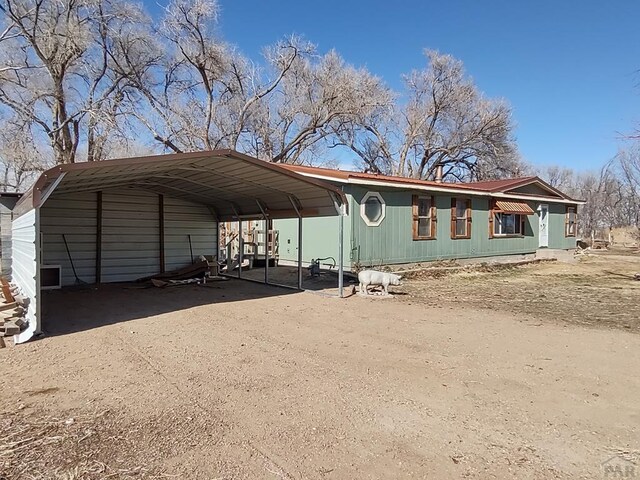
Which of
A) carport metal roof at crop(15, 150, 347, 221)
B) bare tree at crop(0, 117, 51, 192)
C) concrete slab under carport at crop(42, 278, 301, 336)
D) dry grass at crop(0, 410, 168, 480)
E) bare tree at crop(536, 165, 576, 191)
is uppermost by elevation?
bare tree at crop(536, 165, 576, 191)

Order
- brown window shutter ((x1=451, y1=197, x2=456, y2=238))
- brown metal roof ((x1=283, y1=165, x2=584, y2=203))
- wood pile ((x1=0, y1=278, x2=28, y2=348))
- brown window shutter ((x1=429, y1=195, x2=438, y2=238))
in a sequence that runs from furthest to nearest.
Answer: brown window shutter ((x1=451, y1=197, x2=456, y2=238))
brown window shutter ((x1=429, y1=195, x2=438, y2=238))
brown metal roof ((x1=283, y1=165, x2=584, y2=203))
wood pile ((x1=0, y1=278, x2=28, y2=348))

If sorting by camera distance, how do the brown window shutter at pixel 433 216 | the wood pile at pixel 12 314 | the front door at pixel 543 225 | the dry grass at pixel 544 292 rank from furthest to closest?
the front door at pixel 543 225 < the brown window shutter at pixel 433 216 < the dry grass at pixel 544 292 < the wood pile at pixel 12 314

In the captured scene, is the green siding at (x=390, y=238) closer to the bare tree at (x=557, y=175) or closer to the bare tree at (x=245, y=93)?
the bare tree at (x=245, y=93)

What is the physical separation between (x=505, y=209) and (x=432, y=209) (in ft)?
12.6

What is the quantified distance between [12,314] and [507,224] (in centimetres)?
1501

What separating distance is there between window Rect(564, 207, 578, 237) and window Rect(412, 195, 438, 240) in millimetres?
9413

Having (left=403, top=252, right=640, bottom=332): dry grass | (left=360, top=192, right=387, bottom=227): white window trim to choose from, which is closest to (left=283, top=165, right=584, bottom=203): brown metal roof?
(left=360, top=192, right=387, bottom=227): white window trim

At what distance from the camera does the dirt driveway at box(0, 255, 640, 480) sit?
7.98 ft

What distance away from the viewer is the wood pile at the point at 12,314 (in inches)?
203

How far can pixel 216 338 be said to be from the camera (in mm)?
5234

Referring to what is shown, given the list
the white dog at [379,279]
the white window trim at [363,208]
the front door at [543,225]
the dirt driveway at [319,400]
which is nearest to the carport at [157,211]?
the white dog at [379,279]

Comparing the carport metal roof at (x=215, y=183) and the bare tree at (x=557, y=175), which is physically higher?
the bare tree at (x=557, y=175)

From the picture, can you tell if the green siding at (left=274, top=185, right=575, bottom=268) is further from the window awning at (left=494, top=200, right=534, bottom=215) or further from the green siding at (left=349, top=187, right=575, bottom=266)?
the window awning at (left=494, top=200, right=534, bottom=215)

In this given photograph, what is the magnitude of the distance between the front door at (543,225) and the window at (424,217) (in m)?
7.26
